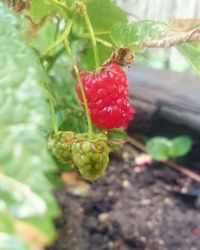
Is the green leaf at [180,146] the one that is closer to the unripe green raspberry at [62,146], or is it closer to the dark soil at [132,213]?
the dark soil at [132,213]

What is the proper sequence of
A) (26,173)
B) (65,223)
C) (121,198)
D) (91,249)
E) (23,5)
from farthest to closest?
(121,198) < (65,223) < (91,249) < (23,5) < (26,173)

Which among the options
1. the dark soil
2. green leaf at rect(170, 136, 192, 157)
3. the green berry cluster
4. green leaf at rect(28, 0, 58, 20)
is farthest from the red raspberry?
green leaf at rect(170, 136, 192, 157)

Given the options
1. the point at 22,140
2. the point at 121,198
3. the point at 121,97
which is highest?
the point at 22,140

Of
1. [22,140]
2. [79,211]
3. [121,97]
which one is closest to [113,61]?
[121,97]

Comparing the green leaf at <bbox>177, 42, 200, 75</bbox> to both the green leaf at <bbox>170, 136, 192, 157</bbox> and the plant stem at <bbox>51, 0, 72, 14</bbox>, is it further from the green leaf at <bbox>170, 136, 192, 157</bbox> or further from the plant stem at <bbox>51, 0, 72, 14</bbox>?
the green leaf at <bbox>170, 136, 192, 157</bbox>

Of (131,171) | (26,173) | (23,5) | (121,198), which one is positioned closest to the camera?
(26,173)

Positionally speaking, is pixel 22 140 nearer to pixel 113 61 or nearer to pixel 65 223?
pixel 113 61
